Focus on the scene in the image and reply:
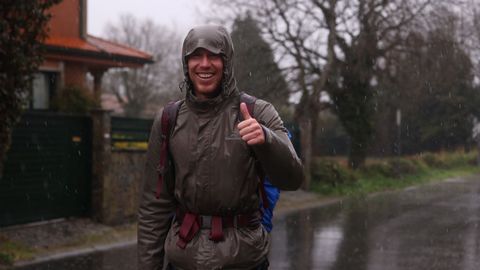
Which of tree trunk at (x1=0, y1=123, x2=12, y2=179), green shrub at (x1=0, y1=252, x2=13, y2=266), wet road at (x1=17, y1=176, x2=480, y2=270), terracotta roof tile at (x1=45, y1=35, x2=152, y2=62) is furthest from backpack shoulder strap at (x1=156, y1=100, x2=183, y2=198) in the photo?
terracotta roof tile at (x1=45, y1=35, x2=152, y2=62)

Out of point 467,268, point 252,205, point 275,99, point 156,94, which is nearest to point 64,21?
point 275,99

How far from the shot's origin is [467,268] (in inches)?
316

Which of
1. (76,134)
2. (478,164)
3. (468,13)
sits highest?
(468,13)

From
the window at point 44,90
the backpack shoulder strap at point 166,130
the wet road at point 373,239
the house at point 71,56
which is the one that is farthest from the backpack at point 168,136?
the window at point 44,90

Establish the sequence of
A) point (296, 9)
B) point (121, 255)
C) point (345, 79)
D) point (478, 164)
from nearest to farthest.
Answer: point (121, 255) → point (296, 9) → point (345, 79) → point (478, 164)

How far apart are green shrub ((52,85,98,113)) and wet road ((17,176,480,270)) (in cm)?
464

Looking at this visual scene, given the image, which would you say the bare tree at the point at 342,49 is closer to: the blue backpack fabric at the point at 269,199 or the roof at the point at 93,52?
the roof at the point at 93,52

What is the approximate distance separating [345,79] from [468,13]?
497cm

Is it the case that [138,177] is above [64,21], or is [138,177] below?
below

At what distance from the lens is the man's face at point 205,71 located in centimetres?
280

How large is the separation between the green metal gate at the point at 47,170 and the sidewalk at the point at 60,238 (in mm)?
197

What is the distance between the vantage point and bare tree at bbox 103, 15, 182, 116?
43.5 meters

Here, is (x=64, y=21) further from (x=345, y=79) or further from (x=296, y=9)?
(x=345, y=79)

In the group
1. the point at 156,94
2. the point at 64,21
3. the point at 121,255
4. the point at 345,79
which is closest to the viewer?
the point at 121,255
